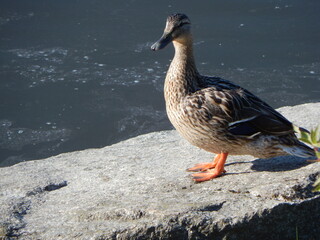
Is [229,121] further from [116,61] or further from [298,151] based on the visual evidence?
[116,61]

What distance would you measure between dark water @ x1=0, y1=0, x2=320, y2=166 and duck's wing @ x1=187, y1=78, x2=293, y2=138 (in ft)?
11.3

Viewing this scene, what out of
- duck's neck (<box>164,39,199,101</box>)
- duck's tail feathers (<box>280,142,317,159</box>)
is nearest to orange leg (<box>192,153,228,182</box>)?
duck's tail feathers (<box>280,142,317,159</box>)

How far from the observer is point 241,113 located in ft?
13.3

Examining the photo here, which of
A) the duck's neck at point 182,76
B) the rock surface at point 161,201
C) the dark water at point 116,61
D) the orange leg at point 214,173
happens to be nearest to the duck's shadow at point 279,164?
the rock surface at point 161,201

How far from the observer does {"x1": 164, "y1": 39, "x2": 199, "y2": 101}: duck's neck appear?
426cm

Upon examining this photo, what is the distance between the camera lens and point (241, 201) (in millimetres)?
3484

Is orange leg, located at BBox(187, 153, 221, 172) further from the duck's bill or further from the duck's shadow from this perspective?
the duck's bill

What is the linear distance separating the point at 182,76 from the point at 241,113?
1.91ft

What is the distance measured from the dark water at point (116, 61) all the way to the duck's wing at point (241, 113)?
3.44 meters

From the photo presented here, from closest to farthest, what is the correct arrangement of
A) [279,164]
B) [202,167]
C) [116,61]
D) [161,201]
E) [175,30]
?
[161,201] → [279,164] → [202,167] → [175,30] → [116,61]

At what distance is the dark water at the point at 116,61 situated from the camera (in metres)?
7.67

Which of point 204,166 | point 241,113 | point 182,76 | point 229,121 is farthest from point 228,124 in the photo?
point 182,76

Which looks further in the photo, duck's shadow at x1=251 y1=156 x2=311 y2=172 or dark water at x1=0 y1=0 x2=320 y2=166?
dark water at x1=0 y1=0 x2=320 y2=166

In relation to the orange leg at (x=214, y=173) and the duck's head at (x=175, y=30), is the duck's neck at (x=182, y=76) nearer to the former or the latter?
the duck's head at (x=175, y=30)
